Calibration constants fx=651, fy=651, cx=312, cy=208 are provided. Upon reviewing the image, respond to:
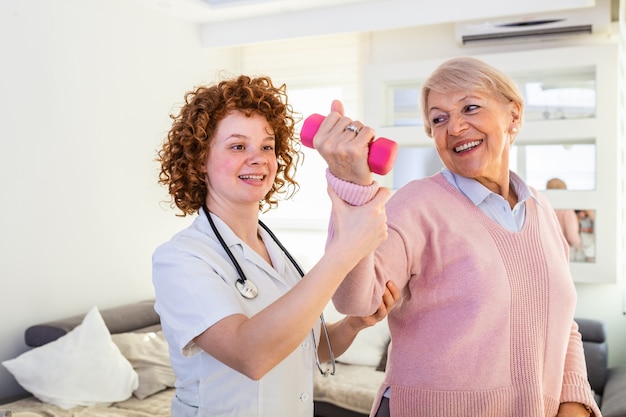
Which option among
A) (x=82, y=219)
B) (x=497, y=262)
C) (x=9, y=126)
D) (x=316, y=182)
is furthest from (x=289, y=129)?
(x=316, y=182)

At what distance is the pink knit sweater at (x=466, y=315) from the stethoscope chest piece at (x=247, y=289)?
0.99ft

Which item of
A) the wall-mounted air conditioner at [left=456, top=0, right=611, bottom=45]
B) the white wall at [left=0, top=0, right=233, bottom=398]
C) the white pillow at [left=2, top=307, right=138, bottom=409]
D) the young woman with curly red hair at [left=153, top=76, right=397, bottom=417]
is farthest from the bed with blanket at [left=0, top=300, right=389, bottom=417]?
the wall-mounted air conditioner at [left=456, top=0, right=611, bottom=45]

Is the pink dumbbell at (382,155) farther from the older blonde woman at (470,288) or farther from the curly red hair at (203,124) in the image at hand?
the curly red hair at (203,124)

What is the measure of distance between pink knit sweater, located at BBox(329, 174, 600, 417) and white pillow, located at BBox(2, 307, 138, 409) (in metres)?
2.41

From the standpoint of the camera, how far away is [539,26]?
4172 millimetres

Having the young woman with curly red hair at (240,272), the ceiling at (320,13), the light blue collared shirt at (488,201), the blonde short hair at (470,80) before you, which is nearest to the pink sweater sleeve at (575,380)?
the light blue collared shirt at (488,201)

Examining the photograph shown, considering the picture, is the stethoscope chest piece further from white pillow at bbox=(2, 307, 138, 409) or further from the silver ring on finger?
white pillow at bbox=(2, 307, 138, 409)

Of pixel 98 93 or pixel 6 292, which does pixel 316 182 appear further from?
pixel 6 292

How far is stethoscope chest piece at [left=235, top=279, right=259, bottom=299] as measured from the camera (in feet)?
4.61

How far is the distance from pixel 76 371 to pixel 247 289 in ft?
7.77

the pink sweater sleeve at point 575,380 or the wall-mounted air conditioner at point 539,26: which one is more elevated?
the wall-mounted air conditioner at point 539,26

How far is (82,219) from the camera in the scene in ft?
13.5

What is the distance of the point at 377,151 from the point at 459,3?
11.5 feet

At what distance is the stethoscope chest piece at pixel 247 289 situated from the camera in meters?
1.41
